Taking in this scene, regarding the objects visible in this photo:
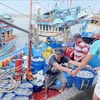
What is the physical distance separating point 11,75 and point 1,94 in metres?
0.72

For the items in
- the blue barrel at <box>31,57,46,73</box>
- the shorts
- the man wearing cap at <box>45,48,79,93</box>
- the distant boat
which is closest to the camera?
the man wearing cap at <box>45,48,79,93</box>

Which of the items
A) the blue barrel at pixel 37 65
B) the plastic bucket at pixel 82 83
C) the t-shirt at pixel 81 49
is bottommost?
the blue barrel at pixel 37 65

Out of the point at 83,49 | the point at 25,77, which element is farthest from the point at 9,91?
the point at 83,49

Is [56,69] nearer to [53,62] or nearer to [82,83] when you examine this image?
[53,62]

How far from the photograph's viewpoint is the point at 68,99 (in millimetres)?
3084

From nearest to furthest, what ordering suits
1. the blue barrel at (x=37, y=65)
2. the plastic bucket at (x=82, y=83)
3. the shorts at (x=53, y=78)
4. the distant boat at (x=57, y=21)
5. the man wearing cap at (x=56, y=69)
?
the plastic bucket at (x=82, y=83) < the man wearing cap at (x=56, y=69) < the shorts at (x=53, y=78) < the blue barrel at (x=37, y=65) < the distant boat at (x=57, y=21)

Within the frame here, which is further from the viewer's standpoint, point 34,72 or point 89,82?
point 34,72

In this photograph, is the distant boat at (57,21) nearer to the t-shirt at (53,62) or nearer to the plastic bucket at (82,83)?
the t-shirt at (53,62)

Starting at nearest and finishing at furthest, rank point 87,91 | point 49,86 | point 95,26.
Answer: point 87,91 < point 49,86 < point 95,26

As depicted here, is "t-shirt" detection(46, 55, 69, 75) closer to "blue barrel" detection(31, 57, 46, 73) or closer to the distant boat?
"blue barrel" detection(31, 57, 46, 73)

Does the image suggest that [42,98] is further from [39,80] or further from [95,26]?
[95,26]

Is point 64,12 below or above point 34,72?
above

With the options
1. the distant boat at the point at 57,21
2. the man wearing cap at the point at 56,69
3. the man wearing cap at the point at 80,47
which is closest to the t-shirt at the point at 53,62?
the man wearing cap at the point at 56,69

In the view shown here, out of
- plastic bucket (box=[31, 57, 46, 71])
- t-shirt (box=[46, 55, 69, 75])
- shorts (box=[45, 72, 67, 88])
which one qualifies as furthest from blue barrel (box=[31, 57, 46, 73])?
t-shirt (box=[46, 55, 69, 75])
